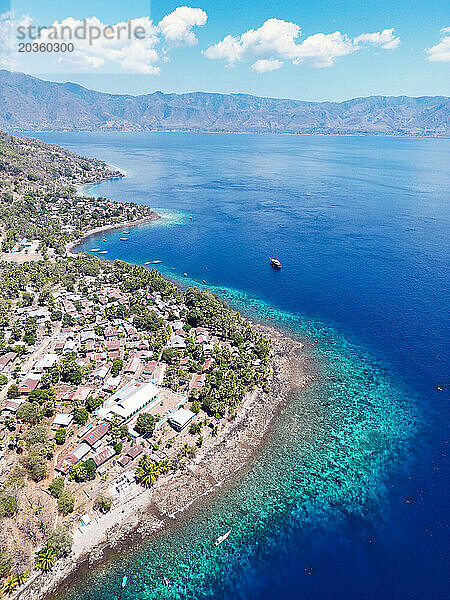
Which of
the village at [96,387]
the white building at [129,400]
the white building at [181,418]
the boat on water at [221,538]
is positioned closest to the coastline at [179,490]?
the village at [96,387]

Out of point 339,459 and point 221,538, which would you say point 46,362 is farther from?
point 339,459

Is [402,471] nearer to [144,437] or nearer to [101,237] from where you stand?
[144,437]

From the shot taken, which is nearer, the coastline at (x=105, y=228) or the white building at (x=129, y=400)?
the white building at (x=129, y=400)

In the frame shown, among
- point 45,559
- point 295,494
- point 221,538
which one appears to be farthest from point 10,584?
point 295,494

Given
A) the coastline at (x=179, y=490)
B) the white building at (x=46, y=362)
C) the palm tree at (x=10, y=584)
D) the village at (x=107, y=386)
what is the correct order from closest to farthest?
the palm tree at (x=10, y=584)
the coastline at (x=179, y=490)
the village at (x=107, y=386)
the white building at (x=46, y=362)

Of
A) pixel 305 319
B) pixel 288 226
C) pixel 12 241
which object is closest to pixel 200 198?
pixel 288 226

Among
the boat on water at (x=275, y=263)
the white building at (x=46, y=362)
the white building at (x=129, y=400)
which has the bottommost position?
the white building at (x=129, y=400)

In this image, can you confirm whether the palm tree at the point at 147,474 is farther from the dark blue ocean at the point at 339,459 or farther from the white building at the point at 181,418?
the white building at the point at 181,418
